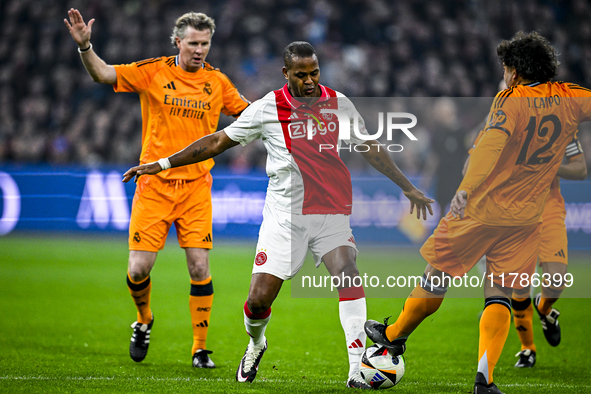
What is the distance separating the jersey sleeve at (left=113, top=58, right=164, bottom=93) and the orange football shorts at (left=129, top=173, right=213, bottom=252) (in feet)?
2.42

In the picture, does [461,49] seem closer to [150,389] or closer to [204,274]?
[204,274]

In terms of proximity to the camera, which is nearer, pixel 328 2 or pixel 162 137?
pixel 162 137

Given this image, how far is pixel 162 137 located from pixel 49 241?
8405 mm

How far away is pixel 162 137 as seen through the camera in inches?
200

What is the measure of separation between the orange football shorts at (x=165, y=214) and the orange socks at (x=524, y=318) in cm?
251

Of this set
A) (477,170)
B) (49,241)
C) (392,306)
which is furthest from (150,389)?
(49,241)

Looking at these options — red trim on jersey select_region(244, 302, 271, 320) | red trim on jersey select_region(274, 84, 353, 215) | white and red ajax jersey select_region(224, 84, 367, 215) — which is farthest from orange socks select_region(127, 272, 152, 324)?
red trim on jersey select_region(274, 84, 353, 215)

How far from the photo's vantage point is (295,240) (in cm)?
414

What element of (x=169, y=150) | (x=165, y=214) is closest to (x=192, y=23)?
(x=169, y=150)

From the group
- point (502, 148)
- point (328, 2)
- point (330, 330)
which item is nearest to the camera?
point (502, 148)

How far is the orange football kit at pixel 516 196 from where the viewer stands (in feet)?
12.4

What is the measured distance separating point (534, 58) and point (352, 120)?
120 centimetres

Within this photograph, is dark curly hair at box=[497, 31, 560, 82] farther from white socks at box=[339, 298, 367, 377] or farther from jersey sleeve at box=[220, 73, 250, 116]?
jersey sleeve at box=[220, 73, 250, 116]

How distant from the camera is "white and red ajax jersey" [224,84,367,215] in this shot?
13.5ft
